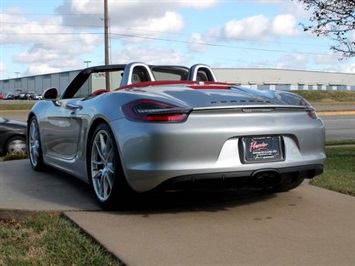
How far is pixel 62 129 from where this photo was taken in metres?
5.38

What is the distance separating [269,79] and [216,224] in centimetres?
9378

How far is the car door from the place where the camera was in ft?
16.4

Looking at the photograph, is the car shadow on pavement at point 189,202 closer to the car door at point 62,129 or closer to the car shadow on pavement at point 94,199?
the car shadow on pavement at point 94,199

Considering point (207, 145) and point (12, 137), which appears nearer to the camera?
point (207, 145)

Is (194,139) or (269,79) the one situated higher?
(194,139)

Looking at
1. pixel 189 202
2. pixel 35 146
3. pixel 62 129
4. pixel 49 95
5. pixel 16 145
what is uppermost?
pixel 49 95

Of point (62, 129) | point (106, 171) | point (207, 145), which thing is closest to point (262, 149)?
point (207, 145)

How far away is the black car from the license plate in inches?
280

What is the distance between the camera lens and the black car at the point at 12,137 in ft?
32.2

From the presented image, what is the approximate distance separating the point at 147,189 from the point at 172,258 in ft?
2.84

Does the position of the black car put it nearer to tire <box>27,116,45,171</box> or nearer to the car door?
tire <box>27,116,45,171</box>

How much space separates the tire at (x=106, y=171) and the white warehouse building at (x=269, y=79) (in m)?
80.8

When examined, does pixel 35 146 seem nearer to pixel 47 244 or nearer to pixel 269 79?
pixel 47 244

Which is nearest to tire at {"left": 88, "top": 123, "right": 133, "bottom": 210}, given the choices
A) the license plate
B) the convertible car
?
the convertible car
